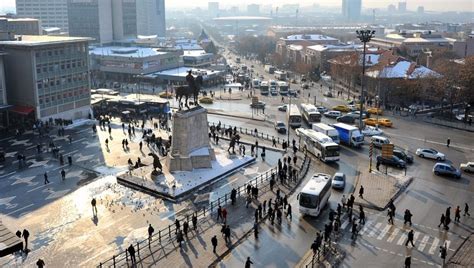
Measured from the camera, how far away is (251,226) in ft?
96.0

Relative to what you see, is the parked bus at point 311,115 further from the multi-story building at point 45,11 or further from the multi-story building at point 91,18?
the multi-story building at point 45,11

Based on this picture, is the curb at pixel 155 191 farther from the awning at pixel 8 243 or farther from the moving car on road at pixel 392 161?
the awning at pixel 8 243

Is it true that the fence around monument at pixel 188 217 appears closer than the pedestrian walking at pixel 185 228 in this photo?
Yes

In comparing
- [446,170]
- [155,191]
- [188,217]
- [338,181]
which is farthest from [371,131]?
[188,217]

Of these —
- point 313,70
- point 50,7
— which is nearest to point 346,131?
point 313,70

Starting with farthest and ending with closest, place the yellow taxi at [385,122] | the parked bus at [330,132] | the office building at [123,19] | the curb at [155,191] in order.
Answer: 1. the office building at [123,19]
2. the yellow taxi at [385,122]
3. the parked bus at [330,132]
4. the curb at [155,191]

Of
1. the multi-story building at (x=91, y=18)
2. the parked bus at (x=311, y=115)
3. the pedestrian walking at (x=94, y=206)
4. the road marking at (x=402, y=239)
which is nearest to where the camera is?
the road marking at (x=402, y=239)

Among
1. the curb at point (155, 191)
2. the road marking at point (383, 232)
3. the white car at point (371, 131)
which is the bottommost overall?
the road marking at point (383, 232)

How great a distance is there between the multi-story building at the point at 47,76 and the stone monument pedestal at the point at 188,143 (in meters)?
24.4

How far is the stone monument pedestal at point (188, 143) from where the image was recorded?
125 ft

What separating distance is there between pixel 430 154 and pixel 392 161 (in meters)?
4.77

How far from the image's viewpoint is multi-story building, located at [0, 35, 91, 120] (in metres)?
54.9

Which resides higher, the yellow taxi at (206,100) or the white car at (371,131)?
the yellow taxi at (206,100)

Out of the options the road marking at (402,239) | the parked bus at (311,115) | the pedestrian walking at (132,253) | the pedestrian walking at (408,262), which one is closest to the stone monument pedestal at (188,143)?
the pedestrian walking at (132,253)
